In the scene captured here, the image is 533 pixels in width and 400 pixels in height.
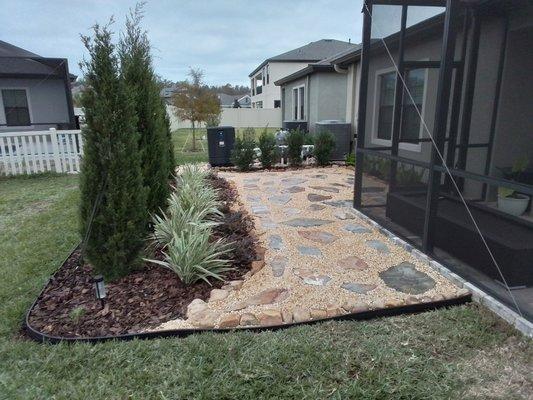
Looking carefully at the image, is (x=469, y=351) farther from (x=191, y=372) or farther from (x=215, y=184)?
(x=215, y=184)

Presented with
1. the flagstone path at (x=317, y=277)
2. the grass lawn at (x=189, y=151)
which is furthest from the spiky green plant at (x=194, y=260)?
the grass lawn at (x=189, y=151)

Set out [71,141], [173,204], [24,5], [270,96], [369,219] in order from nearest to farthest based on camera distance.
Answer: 1. [173,204]
2. [369,219]
3. [24,5]
4. [71,141]
5. [270,96]

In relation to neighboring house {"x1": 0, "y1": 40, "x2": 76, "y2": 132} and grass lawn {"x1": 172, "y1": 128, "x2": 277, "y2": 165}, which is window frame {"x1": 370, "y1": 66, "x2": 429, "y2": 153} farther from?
neighboring house {"x1": 0, "y1": 40, "x2": 76, "y2": 132}

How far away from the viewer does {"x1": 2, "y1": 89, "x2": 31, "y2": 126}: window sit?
43.3 ft

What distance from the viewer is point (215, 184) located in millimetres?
6242

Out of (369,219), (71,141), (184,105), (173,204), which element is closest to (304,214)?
(369,219)

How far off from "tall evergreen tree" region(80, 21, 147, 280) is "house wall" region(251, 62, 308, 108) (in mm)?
A: 26100

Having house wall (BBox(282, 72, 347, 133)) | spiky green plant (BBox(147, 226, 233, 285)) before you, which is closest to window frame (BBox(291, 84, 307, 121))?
house wall (BBox(282, 72, 347, 133))

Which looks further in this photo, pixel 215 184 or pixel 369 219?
pixel 215 184

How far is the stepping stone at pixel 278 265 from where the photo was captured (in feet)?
9.91

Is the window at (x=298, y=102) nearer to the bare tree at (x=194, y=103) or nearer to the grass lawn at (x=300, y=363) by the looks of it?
the bare tree at (x=194, y=103)

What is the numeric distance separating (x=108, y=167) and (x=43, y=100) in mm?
13554

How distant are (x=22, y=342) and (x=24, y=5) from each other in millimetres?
5725

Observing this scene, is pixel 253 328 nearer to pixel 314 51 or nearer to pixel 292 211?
pixel 292 211
